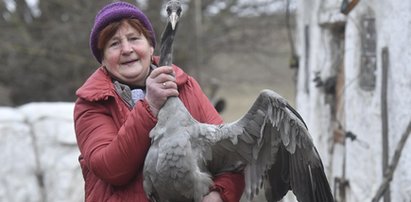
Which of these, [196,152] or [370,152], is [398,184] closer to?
[370,152]

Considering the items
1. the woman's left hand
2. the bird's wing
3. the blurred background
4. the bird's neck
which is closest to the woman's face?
the bird's neck

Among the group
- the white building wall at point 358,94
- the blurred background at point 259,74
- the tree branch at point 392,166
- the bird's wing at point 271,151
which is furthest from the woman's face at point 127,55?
the white building wall at point 358,94

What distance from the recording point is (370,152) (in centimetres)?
640

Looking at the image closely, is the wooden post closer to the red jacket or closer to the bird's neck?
the red jacket

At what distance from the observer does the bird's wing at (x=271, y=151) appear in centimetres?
389

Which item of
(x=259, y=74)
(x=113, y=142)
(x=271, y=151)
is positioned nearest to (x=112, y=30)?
(x=113, y=142)

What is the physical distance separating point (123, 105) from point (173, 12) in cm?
55

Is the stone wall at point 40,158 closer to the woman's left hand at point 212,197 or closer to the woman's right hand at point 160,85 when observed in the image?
the woman's left hand at point 212,197

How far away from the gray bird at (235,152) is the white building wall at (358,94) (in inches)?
78.5

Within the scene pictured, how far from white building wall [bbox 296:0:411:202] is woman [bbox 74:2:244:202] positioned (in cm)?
229

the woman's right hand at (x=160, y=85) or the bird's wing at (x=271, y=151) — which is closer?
the woman's right hand at (x=160, y=85)

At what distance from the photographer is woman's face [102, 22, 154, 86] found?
3.76 meters

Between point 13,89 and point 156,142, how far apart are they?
551 inches

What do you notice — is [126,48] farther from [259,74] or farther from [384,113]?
[259,74]
